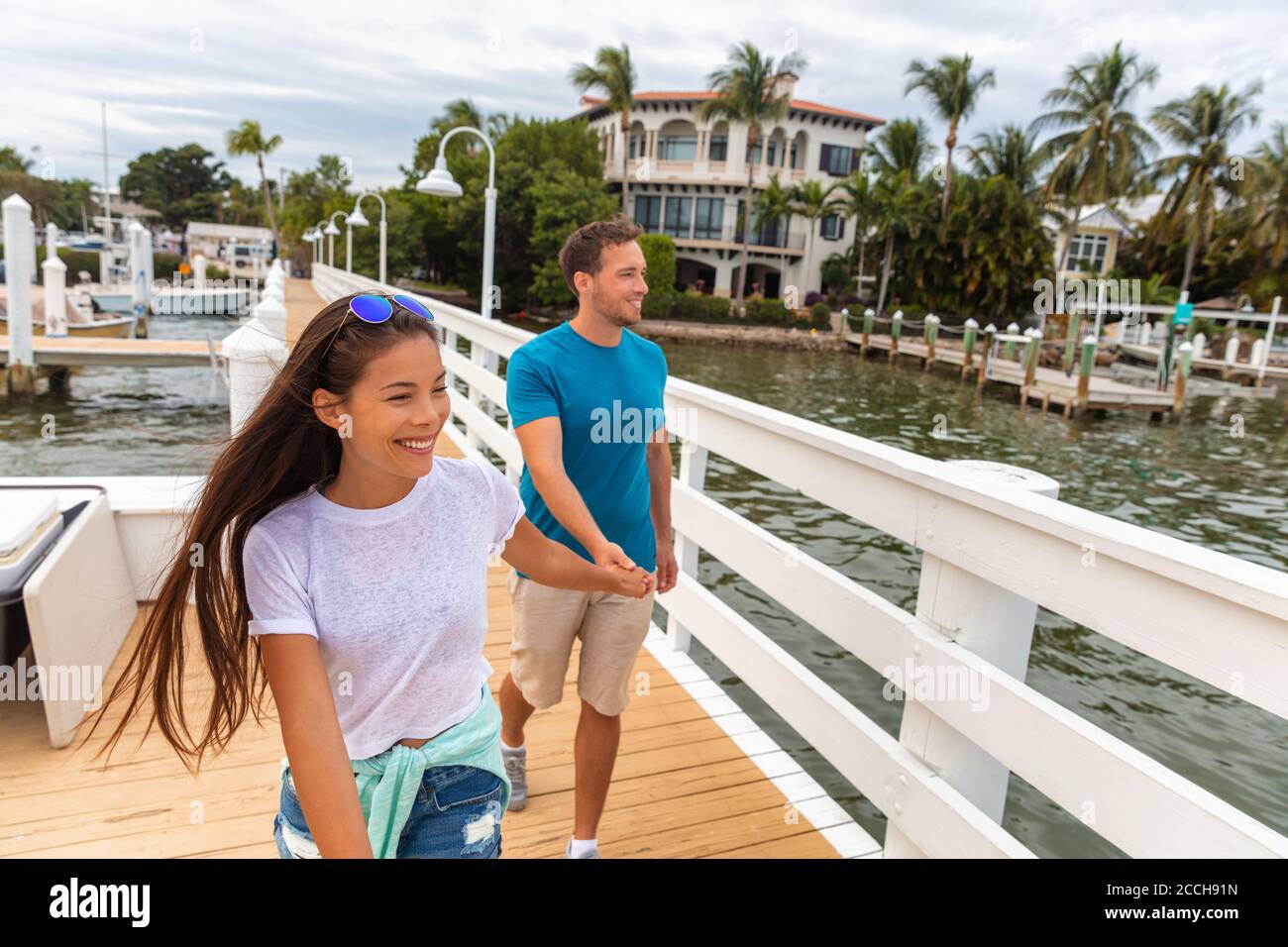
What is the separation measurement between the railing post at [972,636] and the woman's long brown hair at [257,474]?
1341 millimetres

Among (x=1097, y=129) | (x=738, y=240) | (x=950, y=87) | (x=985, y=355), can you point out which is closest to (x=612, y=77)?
(x=738, y=240)

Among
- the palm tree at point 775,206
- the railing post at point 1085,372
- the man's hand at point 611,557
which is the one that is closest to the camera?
the man's hand at point 611,557

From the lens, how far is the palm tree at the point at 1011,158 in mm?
42812

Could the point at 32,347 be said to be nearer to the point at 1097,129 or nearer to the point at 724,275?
the point at 724,275

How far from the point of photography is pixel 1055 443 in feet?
67.8

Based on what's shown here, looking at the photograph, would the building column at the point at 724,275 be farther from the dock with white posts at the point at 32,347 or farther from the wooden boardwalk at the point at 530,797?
the wooden boardwalk at the point at 530,797

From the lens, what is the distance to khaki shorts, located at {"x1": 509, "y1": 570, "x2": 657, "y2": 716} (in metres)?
2.54

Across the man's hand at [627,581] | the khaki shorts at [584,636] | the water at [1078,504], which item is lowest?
the water at [1078,504]

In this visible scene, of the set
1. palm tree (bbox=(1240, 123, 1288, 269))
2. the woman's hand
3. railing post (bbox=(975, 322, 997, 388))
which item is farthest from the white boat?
palm tree (bbox=(1240, 123, 1288, 269))

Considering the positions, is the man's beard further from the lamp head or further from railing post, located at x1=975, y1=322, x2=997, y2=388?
railing post, located at x1=975, y1=322, x2=997, y2=388

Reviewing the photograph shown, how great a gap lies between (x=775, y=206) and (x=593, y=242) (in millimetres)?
45828

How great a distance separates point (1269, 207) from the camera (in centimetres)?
4131

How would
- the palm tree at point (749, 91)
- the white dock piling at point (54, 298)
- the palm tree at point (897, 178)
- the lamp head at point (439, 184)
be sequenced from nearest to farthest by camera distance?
the lamp head at point (439, 184) → the white dock piling at point (54, 298) → the palm tree at point (897, 178) → the palm tree at point (749, 91)

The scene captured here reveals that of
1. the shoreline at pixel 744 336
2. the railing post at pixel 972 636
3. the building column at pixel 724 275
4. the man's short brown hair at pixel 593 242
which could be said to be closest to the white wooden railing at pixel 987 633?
the railing post at pixel 972 636
